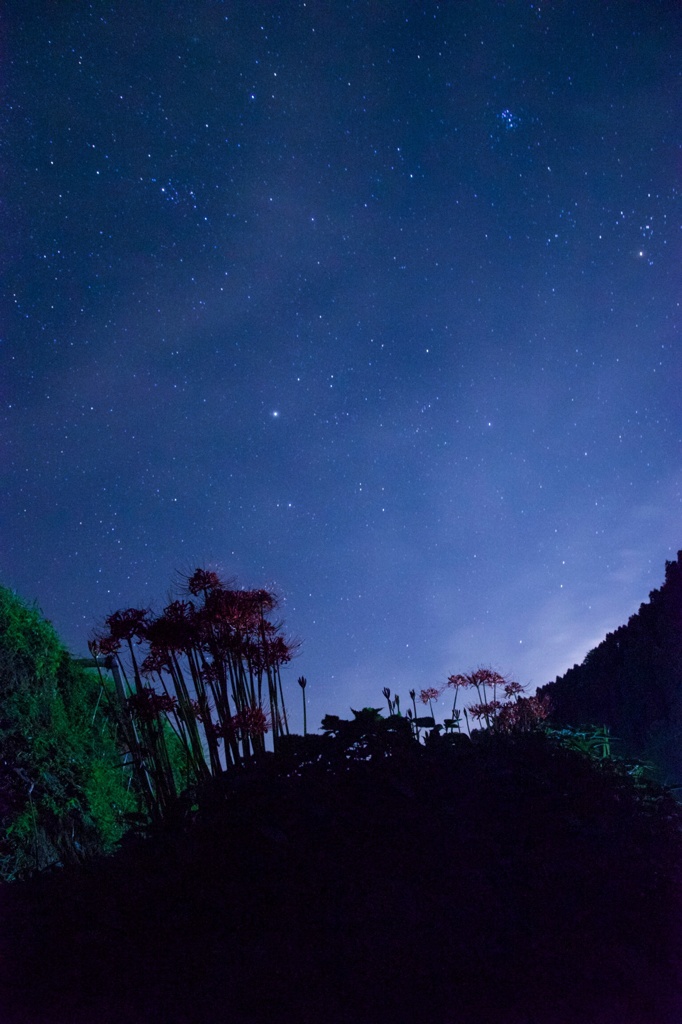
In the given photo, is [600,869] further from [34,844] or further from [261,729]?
[34,844]

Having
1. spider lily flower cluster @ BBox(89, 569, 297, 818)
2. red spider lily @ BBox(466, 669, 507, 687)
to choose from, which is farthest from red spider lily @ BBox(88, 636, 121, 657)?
red spider lily @ BBox(466, 669, 507, 687)

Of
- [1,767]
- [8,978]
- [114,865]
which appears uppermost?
[1,767]

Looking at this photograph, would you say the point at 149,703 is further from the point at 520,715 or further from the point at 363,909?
the point at 520,715

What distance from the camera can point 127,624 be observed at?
19.2 ft

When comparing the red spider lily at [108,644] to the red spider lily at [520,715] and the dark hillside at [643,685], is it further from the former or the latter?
the dark hillside at [643,685]

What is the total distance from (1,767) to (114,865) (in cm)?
344

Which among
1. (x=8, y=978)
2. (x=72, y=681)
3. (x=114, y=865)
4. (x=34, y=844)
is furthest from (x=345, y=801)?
(x=72, y=681)

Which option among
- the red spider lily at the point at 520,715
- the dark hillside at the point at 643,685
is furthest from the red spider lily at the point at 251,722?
the dark hillside at the point at 643,685

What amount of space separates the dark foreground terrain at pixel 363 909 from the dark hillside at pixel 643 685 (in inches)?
202

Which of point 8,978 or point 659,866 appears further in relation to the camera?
point 659,866

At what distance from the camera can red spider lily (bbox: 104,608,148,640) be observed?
5.84 m

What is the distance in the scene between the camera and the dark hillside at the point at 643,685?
10.3 metres

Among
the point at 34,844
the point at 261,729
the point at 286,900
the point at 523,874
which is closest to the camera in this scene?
the point at 286,900

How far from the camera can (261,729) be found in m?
5.71
